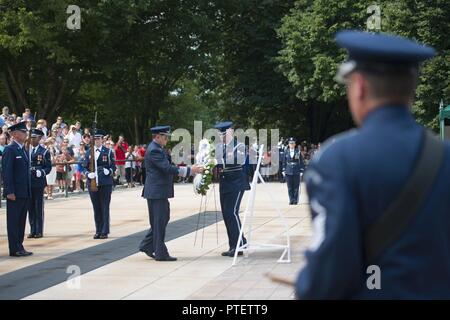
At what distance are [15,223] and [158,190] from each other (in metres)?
2.32

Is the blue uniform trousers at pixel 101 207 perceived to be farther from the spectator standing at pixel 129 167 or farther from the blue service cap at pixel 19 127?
the spectator standing at pixel 129 167

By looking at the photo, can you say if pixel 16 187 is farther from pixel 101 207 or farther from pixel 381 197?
pixel 381 197

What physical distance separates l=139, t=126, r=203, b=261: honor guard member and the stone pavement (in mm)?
221

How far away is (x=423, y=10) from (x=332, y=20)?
31.2 ft

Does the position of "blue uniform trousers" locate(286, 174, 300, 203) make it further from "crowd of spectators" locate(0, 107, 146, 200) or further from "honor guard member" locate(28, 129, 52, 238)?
"honor guard member" locate(28, 129, 52, 238)

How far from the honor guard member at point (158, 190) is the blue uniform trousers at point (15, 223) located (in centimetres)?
196

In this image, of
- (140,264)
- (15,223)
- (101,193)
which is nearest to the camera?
(140,264)

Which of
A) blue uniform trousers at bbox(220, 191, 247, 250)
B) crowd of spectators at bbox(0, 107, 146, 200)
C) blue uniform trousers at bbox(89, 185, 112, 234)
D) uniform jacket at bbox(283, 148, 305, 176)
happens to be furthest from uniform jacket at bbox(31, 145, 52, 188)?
uniform jacket at bbox(283, 148, 305, 176)

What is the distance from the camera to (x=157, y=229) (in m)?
12.0

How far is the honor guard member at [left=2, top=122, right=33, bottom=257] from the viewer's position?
12773 millimetres

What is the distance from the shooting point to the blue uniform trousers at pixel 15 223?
12742 mm

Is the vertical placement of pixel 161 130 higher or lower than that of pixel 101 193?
higher

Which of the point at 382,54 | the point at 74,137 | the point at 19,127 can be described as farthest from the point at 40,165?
the point at 382,54

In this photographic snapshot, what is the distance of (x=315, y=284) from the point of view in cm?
281
